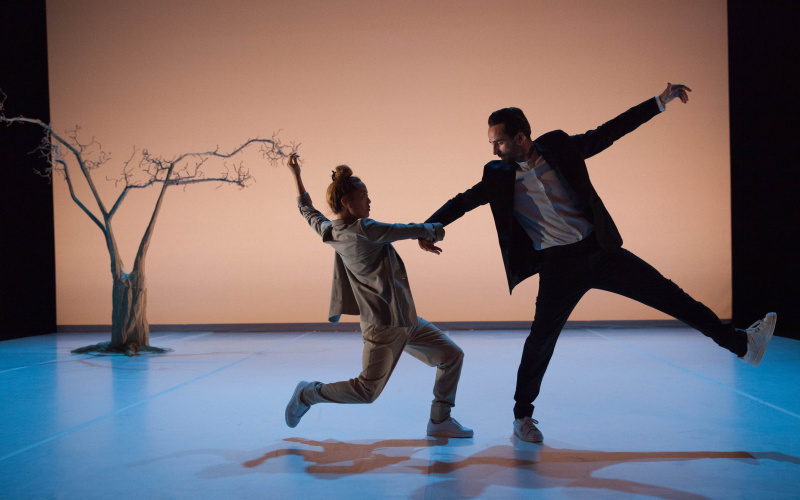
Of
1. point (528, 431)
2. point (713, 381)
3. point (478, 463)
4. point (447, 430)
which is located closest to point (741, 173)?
point (713, 381)

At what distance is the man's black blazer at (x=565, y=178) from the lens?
7.70ft

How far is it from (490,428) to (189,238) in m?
5.18

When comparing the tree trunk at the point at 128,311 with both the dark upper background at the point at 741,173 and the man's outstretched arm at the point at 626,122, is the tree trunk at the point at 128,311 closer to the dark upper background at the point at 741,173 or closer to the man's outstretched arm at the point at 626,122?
the dark upper background at the point at 741,173

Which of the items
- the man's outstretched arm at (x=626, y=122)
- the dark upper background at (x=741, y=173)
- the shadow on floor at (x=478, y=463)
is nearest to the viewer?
the shadow on floor at (x=478, y=463)

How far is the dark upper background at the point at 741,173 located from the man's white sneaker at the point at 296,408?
15.2 feet

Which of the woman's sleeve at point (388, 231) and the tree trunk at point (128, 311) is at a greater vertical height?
the woman's sleeve at point (388, 231)

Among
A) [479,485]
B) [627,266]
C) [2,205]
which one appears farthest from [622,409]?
[2,205]

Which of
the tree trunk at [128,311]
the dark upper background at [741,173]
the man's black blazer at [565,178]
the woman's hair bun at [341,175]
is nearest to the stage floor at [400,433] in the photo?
the tree trunk at [128,311]

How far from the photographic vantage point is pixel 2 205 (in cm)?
640

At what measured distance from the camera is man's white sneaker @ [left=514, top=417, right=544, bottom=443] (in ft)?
7.80

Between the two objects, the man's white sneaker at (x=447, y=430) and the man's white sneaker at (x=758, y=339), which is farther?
the man's white sneaker at (x=447, y=430)

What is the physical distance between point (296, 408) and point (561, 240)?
1.18m

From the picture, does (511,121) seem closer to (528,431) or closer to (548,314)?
(548,314)

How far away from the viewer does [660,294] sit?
7.68 ft
